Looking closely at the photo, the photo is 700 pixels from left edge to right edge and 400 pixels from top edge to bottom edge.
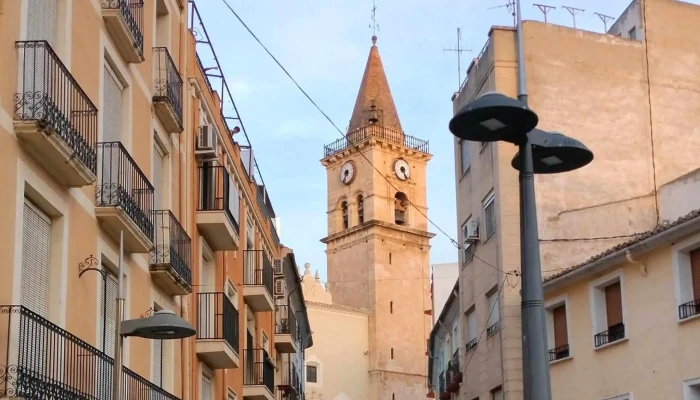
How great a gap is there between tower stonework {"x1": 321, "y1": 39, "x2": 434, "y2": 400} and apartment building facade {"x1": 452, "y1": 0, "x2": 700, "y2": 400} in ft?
161

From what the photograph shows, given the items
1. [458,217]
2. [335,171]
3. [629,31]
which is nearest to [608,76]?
[629,31]

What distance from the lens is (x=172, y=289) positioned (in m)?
18.1

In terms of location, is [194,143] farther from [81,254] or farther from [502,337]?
[502,337]

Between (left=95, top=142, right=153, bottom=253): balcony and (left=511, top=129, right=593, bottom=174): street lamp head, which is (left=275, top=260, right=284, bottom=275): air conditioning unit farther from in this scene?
(left=511, top=129, right=593, bottom=174): street lamp head

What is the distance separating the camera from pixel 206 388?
889 inches

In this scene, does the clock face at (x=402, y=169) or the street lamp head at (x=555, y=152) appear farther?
the clock face at (x=402, y=169)

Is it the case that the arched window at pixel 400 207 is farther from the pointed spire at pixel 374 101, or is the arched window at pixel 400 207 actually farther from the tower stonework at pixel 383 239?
the pointed spire at pixel 374 101

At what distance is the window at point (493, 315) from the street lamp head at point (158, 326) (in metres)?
16.4

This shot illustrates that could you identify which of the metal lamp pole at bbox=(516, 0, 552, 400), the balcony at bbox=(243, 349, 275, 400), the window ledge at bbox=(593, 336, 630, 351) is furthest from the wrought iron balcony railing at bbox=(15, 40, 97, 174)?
the balcony at bbox=(243, 349, 275, 400)

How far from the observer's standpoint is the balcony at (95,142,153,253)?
14438 mm

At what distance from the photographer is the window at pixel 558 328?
25.5 meters

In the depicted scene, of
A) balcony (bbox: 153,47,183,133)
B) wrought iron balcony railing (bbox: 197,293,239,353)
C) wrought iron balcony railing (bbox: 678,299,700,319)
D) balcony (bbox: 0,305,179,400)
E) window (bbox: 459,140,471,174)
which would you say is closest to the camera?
balcony (bbox: 0,305,179,400)

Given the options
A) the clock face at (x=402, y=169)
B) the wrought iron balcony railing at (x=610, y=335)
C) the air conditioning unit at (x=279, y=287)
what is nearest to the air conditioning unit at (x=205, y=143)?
the wrought iron balcony railing at (x=610, y=335)

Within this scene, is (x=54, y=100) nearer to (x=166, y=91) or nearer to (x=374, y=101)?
(x=166, y=91)
